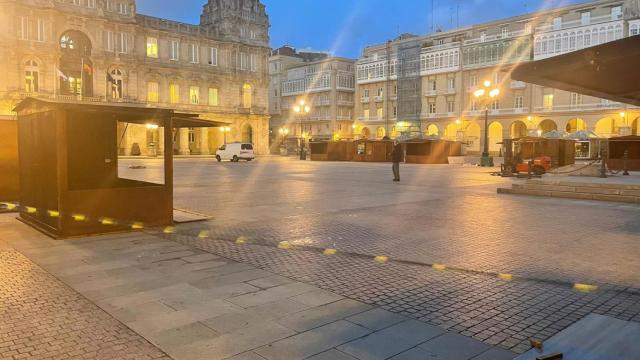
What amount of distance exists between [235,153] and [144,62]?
2255 cm

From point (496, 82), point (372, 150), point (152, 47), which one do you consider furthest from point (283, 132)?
point (372, 150)

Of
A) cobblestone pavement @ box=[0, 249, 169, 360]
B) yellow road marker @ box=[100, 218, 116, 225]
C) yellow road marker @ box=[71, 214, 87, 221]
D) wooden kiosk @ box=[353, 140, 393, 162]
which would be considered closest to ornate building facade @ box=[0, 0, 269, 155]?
wooden kiosk @ box=[353, 140, 393, 162]

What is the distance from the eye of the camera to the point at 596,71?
510cm

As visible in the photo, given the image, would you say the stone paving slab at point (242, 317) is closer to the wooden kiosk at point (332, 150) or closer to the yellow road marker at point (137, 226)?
the yellow road marker at point (137, 226)

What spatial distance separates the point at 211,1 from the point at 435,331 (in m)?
73.9

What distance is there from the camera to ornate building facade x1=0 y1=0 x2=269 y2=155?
166 ft

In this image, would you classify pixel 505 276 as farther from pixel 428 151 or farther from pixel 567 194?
pixel 428 151

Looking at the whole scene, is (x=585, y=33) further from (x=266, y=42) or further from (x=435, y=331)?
(x=435, y=331)

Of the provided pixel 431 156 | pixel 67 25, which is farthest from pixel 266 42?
pixel 431 156

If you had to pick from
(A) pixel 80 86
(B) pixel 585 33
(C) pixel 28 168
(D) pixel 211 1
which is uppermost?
(D) pixel 211 1

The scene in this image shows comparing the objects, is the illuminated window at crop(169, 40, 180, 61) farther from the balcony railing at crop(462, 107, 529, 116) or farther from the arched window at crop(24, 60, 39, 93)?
the balcony railing at crop(462, 107, 529, 116)

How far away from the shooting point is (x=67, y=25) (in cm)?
5284

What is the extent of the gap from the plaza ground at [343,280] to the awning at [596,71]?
2363mm

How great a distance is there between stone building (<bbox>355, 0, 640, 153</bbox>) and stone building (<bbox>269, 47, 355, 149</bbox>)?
469 cm
